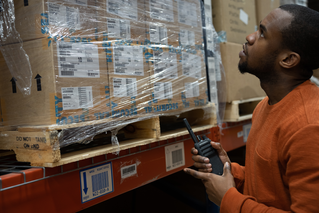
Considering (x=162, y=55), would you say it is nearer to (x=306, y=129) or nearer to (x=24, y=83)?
(x=24, y=83)

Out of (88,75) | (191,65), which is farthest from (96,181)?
(191,65)

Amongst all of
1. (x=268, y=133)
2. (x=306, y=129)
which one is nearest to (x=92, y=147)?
(x=268, y=133)

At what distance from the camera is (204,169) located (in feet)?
4.24

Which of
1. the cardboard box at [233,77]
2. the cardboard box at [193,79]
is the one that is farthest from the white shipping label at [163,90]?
the cardboard box at [233,77]

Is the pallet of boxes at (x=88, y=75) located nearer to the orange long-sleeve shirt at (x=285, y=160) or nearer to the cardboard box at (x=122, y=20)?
the cardboard box at (x=122, y=20)

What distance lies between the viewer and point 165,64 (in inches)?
73.3

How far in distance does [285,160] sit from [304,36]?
0.54 metres

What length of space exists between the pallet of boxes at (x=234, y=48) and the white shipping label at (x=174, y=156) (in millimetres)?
833

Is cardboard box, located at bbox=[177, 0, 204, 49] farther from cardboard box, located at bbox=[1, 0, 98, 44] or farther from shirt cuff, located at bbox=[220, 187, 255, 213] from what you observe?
shirt cuff, located at bbox=[220, 187, 255, 213]

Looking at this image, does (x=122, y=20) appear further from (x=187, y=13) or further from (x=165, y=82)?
(x=187, y=13)

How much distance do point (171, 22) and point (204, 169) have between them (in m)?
1.18

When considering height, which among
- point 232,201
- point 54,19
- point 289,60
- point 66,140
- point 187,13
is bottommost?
point 232,201

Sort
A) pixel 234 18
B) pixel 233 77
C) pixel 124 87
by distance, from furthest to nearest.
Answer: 1. pixel 234 18
2. pixel 233 77
3. pixel 124 87

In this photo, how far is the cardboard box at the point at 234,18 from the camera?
2707mm
